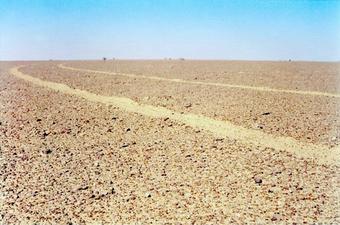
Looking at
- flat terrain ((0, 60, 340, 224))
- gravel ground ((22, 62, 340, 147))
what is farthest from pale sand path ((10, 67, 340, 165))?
gravel ground ((22, 62, 340, 147))

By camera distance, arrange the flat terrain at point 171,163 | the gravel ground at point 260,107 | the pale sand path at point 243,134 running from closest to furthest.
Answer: the flat terrain at point 171,163 → the pale sand path at point 243,134 → the gravel ground at point 260,107

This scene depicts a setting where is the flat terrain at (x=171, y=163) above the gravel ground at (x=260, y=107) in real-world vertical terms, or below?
below

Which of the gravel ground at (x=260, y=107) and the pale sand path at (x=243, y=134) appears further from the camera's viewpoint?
the gravel ground at (x=260, y=107)

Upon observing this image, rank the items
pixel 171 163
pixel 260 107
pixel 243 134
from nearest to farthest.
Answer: pixel 171 163, pixel 243 134, pixel 260 107

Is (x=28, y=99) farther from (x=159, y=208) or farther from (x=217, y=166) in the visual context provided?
(x=159, y=208)

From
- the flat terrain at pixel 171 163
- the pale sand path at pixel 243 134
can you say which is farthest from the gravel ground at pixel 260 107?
the pale sand path at pixel 243 134

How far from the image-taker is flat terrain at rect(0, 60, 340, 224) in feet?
25.5

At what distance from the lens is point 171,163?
1049 centimetres

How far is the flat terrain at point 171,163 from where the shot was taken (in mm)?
7770

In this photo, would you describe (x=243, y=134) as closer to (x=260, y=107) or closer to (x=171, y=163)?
(x=171, y=163)

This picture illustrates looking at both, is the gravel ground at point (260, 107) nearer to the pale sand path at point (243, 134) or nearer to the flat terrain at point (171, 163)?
Answer: the flat terrain at point (171, 163)

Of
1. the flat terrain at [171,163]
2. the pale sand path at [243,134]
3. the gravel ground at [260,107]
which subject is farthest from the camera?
the gravel ground at [260,107]

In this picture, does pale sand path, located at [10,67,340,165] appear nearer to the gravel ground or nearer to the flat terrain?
the flat terrain

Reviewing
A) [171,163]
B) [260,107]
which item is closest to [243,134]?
[171,163]
